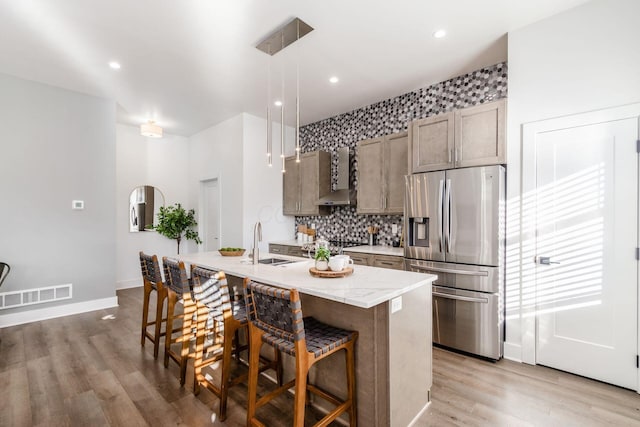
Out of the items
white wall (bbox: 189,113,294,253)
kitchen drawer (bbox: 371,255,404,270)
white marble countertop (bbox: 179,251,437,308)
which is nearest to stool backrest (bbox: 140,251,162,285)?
white marble countertop (bbox: 179,251,437,308)

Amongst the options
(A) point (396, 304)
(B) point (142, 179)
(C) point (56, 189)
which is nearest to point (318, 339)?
(A) point (396, 304)

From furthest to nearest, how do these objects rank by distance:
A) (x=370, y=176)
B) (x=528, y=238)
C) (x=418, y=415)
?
(x=370, y=176), (x=528, y=238), (x=418, y=415)

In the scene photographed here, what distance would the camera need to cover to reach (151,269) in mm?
3004

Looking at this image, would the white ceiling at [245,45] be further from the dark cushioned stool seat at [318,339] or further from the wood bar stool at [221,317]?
the dark cushioned stool seat at [318,339]

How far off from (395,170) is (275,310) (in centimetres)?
290

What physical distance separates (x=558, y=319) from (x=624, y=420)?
31.2 inches

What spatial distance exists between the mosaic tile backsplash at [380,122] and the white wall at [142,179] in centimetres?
263

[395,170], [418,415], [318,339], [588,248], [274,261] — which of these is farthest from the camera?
[395,170]

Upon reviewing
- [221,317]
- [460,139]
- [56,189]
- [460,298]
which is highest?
[460,139]

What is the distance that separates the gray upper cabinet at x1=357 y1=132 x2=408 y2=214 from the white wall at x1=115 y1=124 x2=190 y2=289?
4.01 metres

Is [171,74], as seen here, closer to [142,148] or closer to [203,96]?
[203,96]

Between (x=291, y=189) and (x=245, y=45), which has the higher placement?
(x=245, y=45)

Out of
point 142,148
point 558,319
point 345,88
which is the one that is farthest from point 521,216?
point 142,148

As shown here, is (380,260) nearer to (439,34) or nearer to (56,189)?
(439,34)
